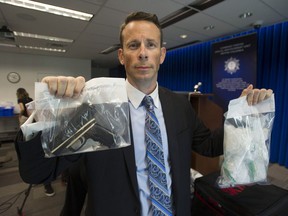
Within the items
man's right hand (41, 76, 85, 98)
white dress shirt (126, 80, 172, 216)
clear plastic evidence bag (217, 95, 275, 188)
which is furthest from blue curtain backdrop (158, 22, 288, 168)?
man's right hand (41, 76, 85, 98)

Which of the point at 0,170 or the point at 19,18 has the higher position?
the point at 19,18

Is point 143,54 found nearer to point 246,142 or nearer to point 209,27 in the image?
point 246,142

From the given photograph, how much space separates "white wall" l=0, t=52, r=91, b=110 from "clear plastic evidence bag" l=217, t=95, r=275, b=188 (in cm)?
648

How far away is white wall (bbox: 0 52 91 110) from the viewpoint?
561 centimetres

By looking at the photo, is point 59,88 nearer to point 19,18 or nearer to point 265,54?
point 19,18

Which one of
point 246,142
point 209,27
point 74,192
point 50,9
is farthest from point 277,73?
point 50,9

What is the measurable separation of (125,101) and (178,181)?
0.49 metres

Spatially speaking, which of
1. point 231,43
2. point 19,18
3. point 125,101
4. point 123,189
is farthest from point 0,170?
point 231,43

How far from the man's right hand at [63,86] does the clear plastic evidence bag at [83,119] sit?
0.02 metres

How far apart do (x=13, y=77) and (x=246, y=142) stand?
6.98 metres

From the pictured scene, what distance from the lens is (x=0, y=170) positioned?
10.1ft

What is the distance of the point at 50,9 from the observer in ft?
8.00

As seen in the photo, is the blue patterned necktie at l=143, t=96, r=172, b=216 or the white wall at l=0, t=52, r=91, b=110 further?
the white wall at l=0, t=52, r=91, b=110

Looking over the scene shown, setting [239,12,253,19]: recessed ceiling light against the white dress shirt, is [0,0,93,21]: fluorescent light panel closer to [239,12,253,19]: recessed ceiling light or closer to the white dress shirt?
[239,12,253,19]: recessed ceiling light
